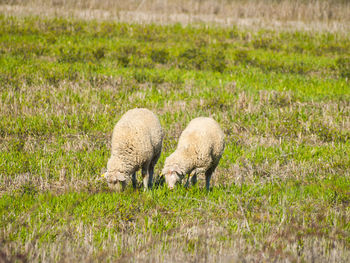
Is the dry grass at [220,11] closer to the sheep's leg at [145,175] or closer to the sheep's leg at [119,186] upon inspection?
the sheep's leg at [145,175]

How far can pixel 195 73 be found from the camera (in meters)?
10.9

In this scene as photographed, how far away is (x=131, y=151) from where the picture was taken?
14.9 ft

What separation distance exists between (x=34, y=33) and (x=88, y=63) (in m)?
4.82

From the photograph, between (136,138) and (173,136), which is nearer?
(136,138)

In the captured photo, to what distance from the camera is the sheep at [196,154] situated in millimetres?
4445

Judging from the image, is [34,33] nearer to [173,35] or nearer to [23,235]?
[173,35]

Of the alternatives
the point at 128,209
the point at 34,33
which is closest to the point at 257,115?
the point at 128,209

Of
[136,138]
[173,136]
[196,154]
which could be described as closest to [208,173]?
[196,154]

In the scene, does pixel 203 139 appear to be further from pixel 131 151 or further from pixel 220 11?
pixel 220 11

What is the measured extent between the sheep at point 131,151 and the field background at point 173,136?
23cm

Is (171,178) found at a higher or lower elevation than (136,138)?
lower

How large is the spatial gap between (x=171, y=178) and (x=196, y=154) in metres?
0.51

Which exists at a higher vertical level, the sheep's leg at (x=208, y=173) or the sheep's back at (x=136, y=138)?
the sheep's back at (x=136, y=138)

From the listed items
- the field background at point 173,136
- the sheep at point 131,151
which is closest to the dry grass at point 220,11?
the field background at point 173,136
